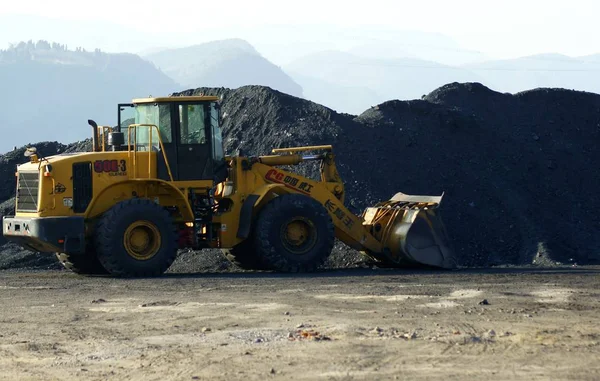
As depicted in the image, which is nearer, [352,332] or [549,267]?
[352,332]

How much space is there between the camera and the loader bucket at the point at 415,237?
1838cm

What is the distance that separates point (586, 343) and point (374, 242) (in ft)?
27.8

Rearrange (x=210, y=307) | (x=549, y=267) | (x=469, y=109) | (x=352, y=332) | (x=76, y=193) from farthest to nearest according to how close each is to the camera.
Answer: (x=469, y=109), (x=549, y=267), (x=76, y=193), (x=210, y=307), (x=352, y=332)

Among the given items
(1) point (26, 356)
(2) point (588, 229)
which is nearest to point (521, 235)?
(2) point (588, 229)

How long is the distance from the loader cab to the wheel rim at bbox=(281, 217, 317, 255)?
153 centimetres

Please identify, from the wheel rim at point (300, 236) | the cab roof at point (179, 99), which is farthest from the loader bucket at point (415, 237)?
the cab roof at point (179, 99)

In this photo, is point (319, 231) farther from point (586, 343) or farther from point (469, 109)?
point (469, 109)

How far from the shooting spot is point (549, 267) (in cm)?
1972

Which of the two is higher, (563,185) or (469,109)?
(469,109)

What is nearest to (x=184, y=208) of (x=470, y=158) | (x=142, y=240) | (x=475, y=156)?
(x=142, y=240)

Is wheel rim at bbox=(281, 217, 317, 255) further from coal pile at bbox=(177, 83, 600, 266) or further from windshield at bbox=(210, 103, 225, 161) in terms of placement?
coal pile at bbox=(177, 83, 600, 266)

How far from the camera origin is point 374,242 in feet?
61.7

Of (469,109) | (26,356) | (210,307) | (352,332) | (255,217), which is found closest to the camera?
(26,356)

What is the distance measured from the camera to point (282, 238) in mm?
17953
